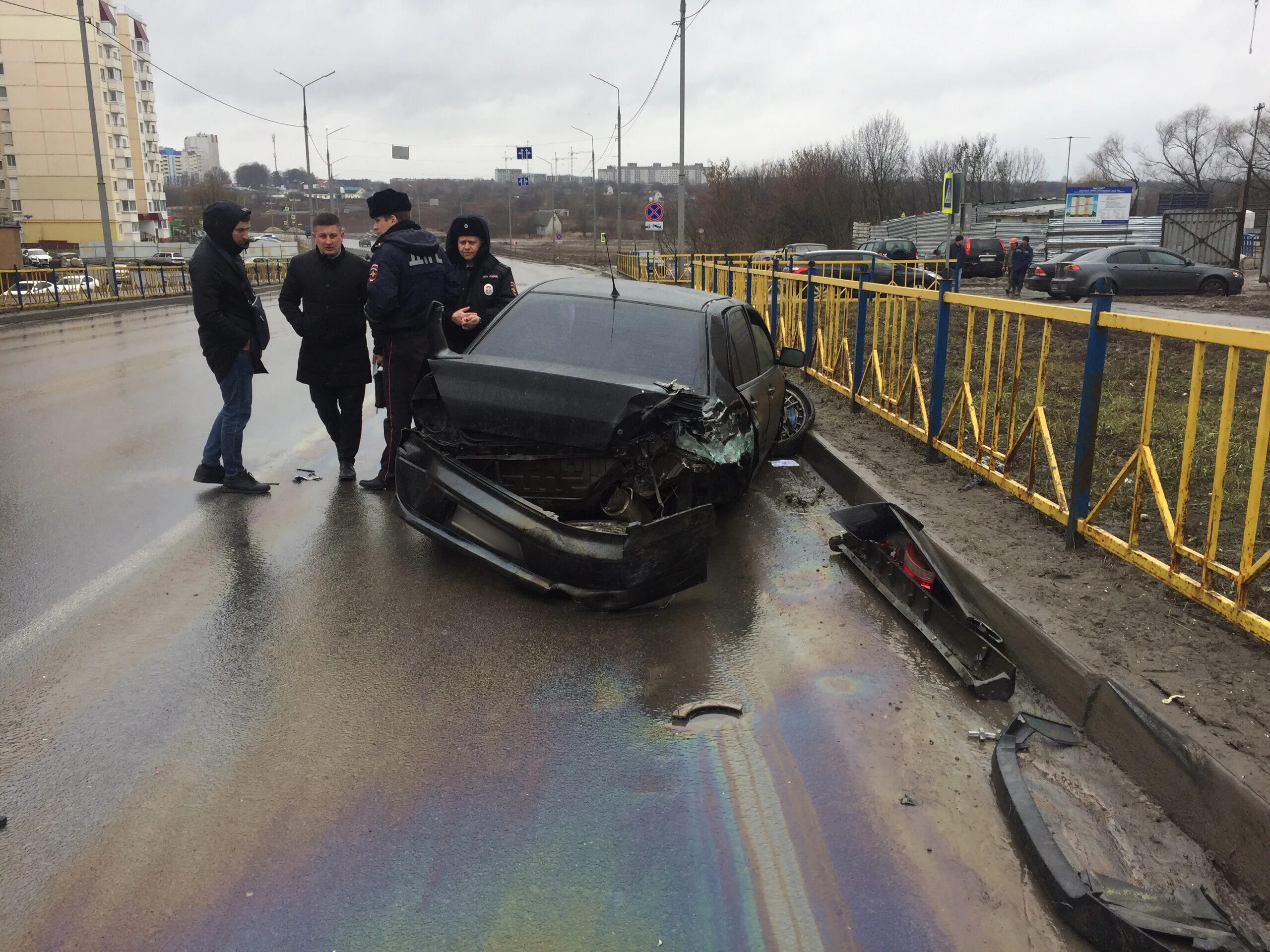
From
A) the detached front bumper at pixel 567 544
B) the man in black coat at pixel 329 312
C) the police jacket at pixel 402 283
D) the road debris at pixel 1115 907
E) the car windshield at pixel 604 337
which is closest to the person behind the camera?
the road debris at pixel 1115 907

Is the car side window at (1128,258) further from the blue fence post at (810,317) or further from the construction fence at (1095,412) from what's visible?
the blue fence post at (810,317)

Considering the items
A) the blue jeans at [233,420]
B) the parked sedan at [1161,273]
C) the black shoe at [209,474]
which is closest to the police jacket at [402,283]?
the blue jeans at [233,420]

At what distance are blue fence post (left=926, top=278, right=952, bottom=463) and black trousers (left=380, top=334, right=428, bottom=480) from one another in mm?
3627

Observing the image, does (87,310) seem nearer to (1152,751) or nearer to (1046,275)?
(1046,275)

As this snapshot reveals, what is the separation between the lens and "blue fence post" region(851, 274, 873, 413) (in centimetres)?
957

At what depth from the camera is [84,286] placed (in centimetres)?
2856

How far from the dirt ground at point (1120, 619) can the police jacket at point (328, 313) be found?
384 cm

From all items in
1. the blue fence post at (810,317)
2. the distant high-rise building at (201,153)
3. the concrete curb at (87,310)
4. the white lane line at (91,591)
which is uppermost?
the distant high-rise building at (201,153)

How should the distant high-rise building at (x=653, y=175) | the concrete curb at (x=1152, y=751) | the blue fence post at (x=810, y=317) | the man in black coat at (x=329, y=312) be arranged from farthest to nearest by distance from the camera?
the distant high-rise building at (x=653, y=175)
the blue fence post at (x=810, y=317)
the man in black coat at (x=329, y=312)
the concrete curb at (x=1152, y=751)

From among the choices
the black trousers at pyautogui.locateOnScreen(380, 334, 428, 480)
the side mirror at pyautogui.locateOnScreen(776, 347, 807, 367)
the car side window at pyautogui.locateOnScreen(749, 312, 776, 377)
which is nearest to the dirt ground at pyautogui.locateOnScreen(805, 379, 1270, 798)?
the side mirror at pyautogui.locateOnScreen(776, 347, 807, 367)

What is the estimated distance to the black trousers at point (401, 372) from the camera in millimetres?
6828

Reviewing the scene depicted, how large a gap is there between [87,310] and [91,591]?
2498 centimetres

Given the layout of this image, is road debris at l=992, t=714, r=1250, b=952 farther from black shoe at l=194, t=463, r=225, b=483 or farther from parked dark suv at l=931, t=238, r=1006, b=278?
parked dark suv at l=931, t=238, r=1006, b=278

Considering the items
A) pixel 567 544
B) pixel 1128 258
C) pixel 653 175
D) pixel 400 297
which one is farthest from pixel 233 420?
pixel 653 175
